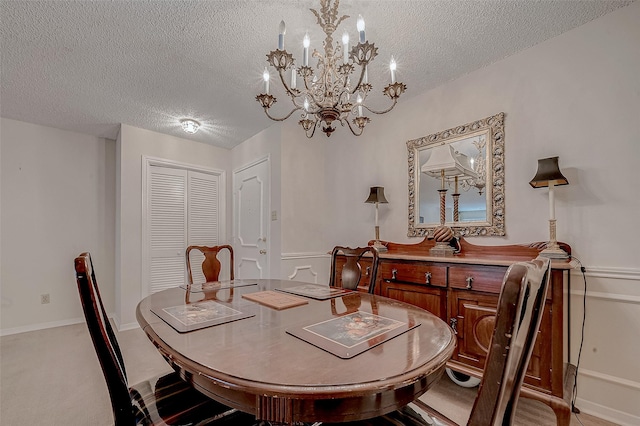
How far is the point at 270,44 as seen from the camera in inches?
80.0

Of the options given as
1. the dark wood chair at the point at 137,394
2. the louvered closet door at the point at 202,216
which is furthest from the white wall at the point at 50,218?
the dark wood chair at the point at 137,394

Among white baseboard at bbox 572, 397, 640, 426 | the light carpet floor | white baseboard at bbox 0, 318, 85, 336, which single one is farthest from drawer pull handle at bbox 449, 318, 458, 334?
white baseboard at bbox 0, 318, 85, 336

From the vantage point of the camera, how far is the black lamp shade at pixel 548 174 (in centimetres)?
179

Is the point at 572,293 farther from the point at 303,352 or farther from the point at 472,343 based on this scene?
the point at 303,352

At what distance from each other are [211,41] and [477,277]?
2368 millimetres

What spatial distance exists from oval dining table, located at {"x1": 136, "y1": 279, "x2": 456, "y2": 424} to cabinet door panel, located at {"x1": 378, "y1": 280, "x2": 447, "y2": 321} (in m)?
0.84

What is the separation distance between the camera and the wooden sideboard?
154 cm

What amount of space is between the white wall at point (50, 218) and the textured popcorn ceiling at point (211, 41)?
80cm

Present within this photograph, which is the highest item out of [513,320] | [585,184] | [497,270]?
[585,184]

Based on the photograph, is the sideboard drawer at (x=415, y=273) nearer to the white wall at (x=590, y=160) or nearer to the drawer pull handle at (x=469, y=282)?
the drawer pull handle at (x=469, y=282)

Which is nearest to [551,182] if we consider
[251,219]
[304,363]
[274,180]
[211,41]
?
[304,363]

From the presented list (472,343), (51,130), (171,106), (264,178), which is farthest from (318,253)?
(51,130)

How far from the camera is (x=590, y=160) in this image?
5.98 ft

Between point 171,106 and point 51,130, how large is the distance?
1874 mm
